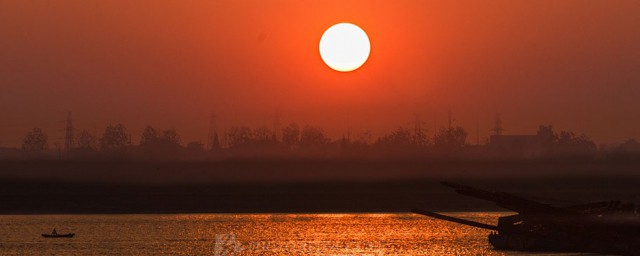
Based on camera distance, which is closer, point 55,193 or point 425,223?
point 425,223

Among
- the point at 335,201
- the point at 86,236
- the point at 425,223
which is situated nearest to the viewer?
the point at 86,236

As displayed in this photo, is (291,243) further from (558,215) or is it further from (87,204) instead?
(87,204)

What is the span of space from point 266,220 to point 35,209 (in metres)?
37.9

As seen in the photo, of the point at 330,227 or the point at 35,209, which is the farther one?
the point at 35,209

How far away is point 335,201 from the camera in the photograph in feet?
637

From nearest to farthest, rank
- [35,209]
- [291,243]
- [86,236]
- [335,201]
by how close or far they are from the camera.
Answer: [291,243], [86,236], [35,209], [335,201]

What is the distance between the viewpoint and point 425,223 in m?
168

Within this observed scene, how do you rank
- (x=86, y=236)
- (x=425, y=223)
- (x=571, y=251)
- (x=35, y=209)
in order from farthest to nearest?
(x=35, y=209), (x=425, y=223), (x=86, y=236), (x=571, y=251)

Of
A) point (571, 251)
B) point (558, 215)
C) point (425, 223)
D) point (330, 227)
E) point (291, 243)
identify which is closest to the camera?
point (558, 215)

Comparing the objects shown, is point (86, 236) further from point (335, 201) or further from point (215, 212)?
point (335, 201)

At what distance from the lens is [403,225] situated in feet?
515

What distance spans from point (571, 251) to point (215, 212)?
97.8 metres

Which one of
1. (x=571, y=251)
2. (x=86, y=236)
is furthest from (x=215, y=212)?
(x=571, y=251)

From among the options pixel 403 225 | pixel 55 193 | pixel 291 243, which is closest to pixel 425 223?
pixel 403 225
